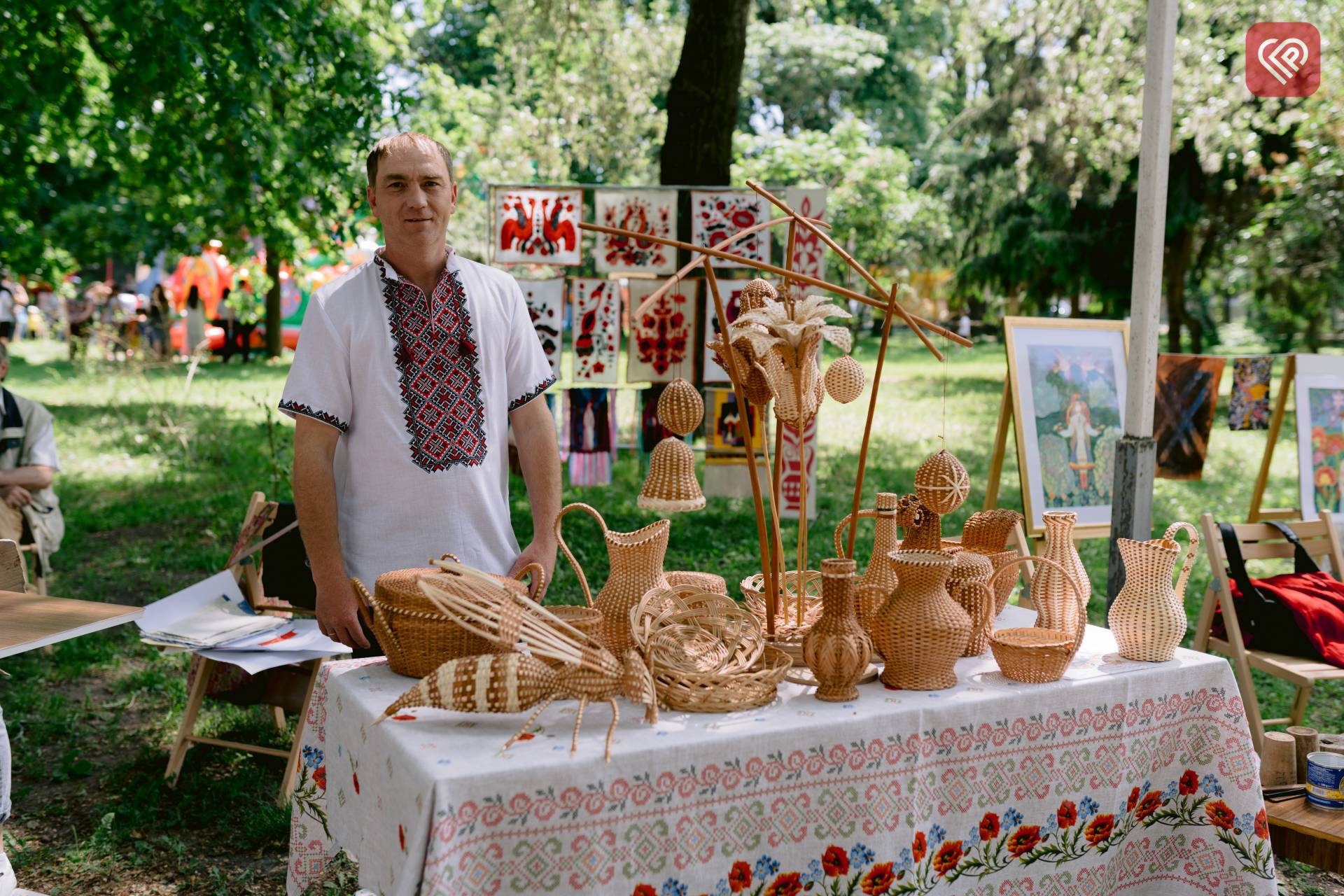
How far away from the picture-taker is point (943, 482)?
2340 millimetres

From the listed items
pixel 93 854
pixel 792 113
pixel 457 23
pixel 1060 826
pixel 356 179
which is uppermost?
pixel 457 23

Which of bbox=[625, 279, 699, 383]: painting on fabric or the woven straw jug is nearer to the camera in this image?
the woven straw jug

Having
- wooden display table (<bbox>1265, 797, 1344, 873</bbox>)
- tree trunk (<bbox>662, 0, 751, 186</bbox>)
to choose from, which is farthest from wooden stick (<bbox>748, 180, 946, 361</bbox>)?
tree trunk (<bbox>662, 0, 751, 186</bbox>)

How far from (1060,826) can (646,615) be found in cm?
89

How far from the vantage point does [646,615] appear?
7.20 ft

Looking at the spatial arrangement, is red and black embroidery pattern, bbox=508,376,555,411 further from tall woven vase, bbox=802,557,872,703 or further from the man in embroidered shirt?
tall woven vase, bbox=802,557,872,703

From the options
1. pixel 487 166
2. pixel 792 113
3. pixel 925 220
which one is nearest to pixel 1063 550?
pixel 487 166

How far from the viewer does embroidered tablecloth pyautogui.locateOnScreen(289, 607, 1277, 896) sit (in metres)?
1.72

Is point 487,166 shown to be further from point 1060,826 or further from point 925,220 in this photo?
point 1060,826

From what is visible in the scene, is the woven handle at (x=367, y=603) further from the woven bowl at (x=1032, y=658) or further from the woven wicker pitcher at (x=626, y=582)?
the woven bowl at (x=1032, y=658)

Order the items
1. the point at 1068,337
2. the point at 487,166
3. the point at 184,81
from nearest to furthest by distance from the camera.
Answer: the point at 1068,337, the point at 184,81, the point at 487,166

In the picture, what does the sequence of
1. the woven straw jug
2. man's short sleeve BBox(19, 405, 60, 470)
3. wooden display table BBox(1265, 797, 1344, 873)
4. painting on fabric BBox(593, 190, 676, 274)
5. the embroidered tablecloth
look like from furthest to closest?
painting on fabric BBox(593, 190, 676, 274) → man's short sleeve BBox(19, 405, 60, 470) → wooden display table BBox(1265, 797, 1344, 873) → the woven straw jug → the embroidered tablecloth

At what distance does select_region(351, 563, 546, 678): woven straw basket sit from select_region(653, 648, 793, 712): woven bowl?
0.30m

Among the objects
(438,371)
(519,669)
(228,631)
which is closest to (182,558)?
(228,631)
